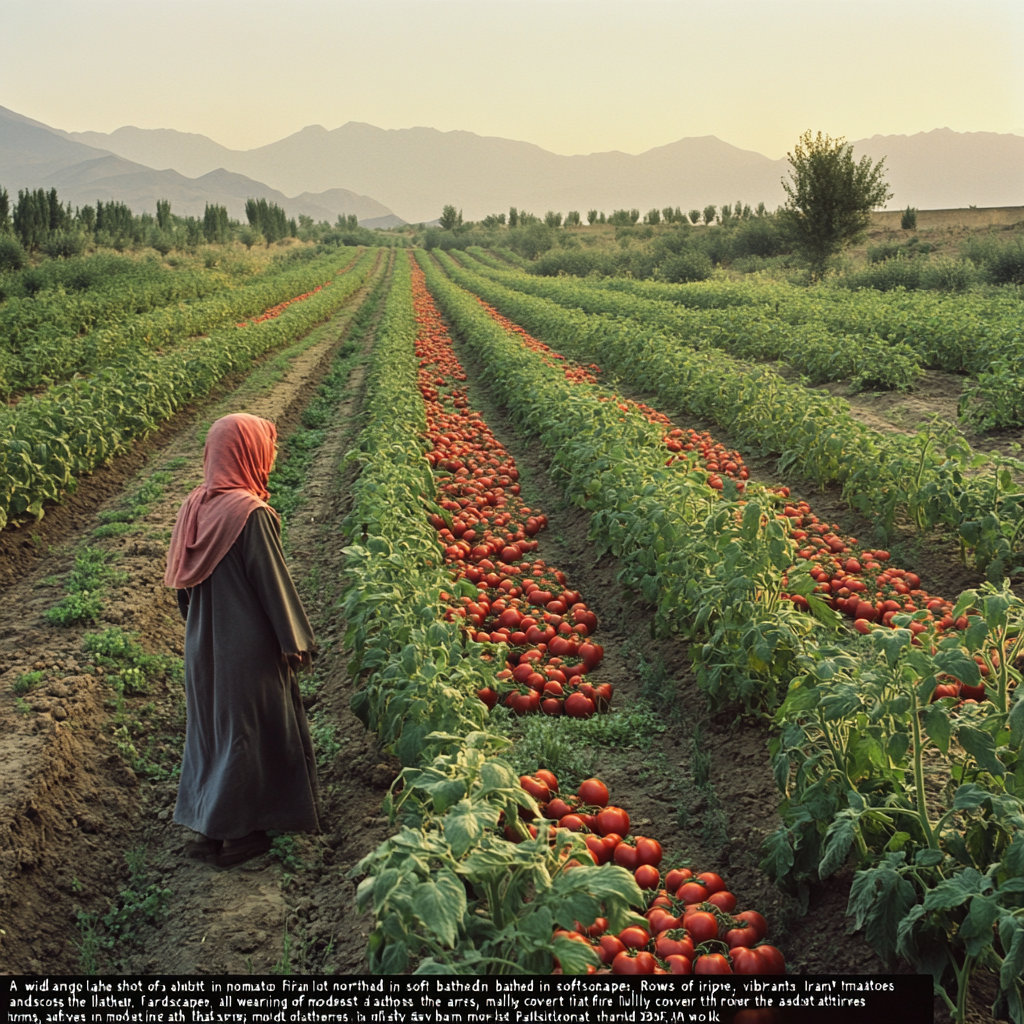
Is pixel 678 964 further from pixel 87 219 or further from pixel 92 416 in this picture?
pixel 87 219

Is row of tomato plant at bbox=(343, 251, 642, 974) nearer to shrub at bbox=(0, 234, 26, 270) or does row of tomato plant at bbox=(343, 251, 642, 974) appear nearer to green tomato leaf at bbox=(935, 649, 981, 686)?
green tomato leaf at bbox=(935, 649, 981, 686)

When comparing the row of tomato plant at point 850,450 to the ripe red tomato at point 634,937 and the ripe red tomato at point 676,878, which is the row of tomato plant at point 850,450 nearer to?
the ripe red tomato at point 676,878

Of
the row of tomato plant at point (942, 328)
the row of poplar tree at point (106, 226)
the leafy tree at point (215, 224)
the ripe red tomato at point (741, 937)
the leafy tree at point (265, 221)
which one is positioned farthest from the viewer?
the leafy tree at point (265, 221)

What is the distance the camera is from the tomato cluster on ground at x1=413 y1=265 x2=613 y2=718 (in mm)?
4551

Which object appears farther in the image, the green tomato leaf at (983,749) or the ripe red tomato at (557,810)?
the ripe red tomato at (557,810)

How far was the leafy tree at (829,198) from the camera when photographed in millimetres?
31703

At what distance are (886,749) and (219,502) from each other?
287 centimetres

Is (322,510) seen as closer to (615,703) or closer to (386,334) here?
(615,703)

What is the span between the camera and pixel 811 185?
32.0m

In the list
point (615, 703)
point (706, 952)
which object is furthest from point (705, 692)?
point (706, 952)

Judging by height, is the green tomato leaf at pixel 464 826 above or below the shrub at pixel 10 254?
below

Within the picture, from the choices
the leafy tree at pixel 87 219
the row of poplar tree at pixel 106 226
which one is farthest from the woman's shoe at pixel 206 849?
the leafy tree at pixel 87 219

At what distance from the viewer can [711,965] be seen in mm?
2537

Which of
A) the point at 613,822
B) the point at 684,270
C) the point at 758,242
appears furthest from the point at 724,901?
the point at 758,242
